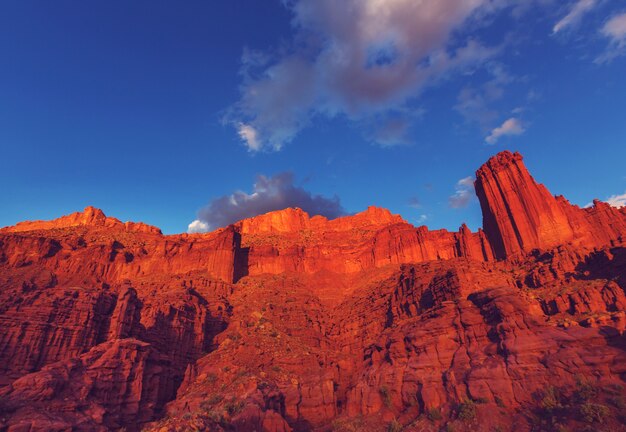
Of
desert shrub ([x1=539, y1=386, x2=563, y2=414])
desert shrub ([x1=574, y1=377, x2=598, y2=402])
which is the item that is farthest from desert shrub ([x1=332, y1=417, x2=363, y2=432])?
desert shrub ([x1=574, y1=377, x2=598, y2=402])

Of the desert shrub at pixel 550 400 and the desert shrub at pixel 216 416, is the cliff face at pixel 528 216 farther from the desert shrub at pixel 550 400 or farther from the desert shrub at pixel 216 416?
the desert shrub at pixel 216 416

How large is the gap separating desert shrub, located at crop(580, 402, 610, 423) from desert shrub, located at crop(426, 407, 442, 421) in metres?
11.5

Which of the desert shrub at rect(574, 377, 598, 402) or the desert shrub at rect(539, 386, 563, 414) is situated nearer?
the desert shrub at rect(574, 377, 598, 402)

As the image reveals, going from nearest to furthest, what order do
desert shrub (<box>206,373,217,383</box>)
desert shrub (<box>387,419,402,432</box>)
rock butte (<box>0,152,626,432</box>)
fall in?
rock butte (<box>0,152,626,432</box>) < desert shrub (<box>387,419,402,432</box>) < desert shrub (<box>206,373,217,383</box>)

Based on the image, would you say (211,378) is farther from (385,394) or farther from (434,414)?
(434,414)

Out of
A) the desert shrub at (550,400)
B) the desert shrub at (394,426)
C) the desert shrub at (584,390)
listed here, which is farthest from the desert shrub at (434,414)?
the desert shrub at (584,390)

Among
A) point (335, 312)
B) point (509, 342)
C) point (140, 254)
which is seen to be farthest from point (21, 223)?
point (509, 342)

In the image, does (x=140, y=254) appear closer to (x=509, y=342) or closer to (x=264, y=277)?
(x=264, y=277)

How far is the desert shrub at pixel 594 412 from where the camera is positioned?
2562 centimetres

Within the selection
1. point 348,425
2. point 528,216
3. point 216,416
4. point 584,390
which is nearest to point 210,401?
point 216,416

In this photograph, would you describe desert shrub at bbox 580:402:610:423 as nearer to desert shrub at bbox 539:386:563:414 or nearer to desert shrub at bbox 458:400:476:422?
desert shrub at bbox 539:386:563:414

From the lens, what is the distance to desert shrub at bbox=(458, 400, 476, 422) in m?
31.4

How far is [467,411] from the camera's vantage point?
105ft

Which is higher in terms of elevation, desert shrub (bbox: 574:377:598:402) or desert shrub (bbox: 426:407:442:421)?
desert shrub (bbox: 574:377:598:402)
